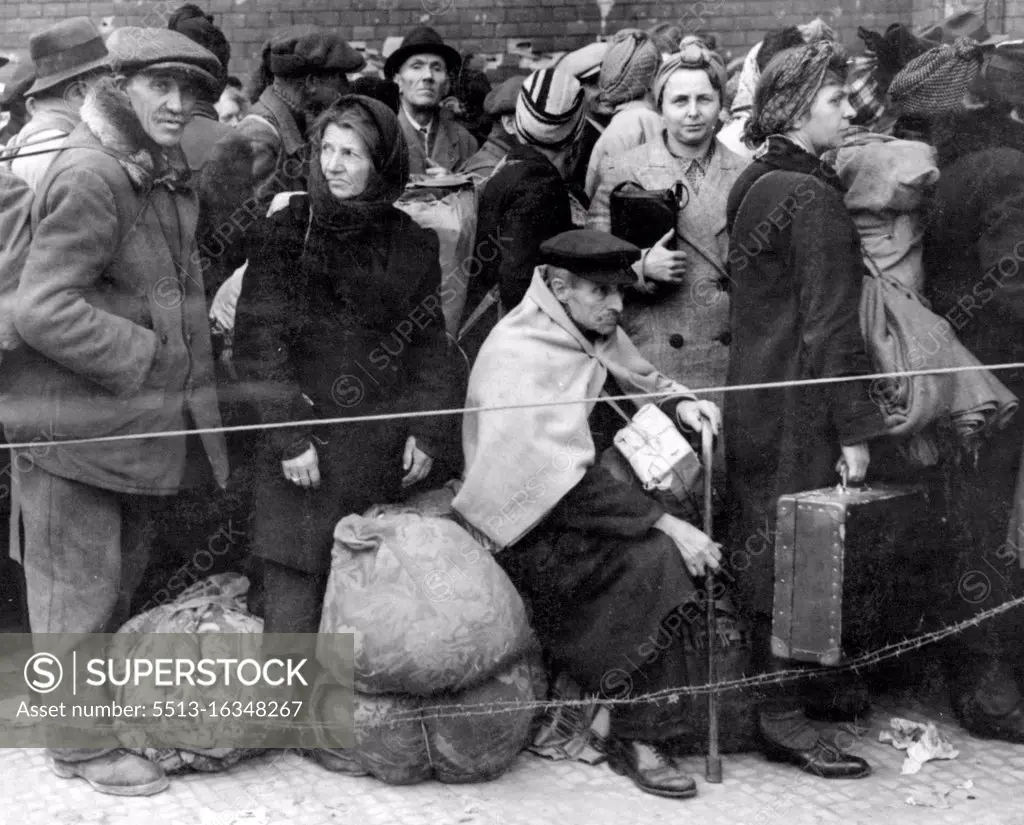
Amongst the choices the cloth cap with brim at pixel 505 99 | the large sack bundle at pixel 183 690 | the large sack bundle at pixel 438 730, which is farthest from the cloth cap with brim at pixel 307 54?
the large sack bundle at pixel 438 730

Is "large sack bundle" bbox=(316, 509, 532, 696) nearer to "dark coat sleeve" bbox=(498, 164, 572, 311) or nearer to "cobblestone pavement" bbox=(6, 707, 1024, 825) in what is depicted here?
"cobblestone pavement" bbox=(6, 707, 1024, 825)

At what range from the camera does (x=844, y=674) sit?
14.7 feet

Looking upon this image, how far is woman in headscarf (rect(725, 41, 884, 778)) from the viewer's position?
4094mm

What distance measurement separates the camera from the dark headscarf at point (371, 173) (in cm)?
412

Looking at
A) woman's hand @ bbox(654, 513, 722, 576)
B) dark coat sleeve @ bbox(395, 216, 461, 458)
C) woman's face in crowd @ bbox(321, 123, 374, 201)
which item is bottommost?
woman's hand @ bbox(654, 513, 722, 576)

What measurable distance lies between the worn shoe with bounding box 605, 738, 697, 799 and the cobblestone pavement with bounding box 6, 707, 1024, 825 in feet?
0.10

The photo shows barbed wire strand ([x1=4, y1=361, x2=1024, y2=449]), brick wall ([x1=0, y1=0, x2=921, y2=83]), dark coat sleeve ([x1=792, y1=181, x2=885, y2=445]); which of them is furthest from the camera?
brick wall ([x1=0, y1=0, x2=921, y2=83])

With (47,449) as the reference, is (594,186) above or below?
above

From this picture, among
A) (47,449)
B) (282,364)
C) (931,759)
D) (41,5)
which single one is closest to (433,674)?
(282,364)

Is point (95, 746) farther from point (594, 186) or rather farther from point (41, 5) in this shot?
point (41, 5)

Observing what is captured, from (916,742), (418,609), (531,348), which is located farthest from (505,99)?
(916,742)

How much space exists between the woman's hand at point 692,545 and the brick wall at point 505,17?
4486 mm

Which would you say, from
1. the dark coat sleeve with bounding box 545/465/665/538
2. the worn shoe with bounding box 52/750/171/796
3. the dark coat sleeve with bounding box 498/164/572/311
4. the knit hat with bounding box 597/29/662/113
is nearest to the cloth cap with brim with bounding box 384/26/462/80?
the knit hat with bounding box 597/29/662/113

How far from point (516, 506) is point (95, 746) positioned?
1460 millimetres
